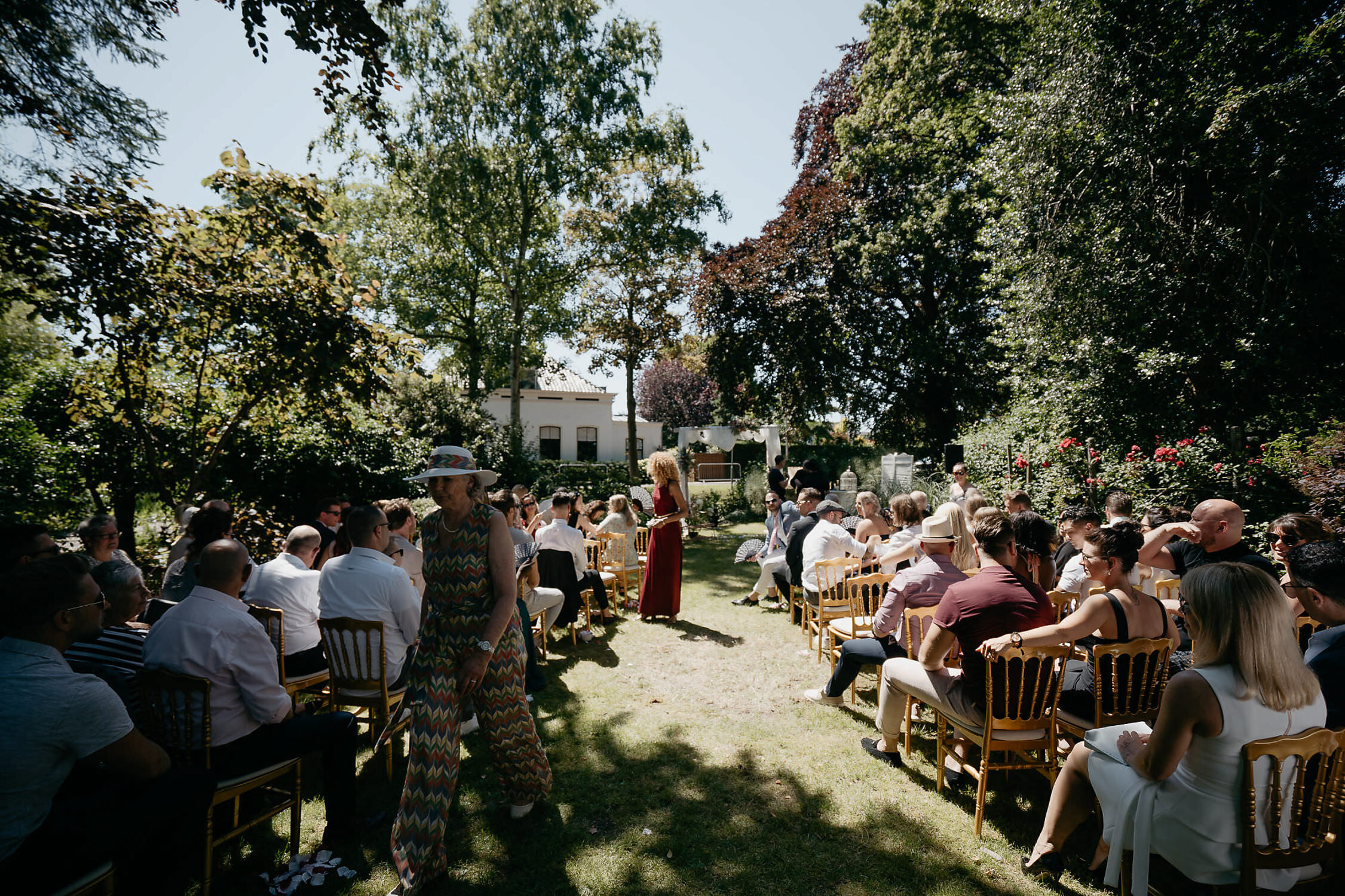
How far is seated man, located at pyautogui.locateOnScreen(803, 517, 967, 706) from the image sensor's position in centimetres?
422

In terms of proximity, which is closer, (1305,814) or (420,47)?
(1305,814)

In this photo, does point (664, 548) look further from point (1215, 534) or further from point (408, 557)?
point (1215, 534)

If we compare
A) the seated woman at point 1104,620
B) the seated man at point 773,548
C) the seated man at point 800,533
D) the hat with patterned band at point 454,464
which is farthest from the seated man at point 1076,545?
the hat with patterned band at point 454,464

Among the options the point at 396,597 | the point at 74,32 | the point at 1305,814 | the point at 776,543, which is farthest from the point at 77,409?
the point at 1305,814

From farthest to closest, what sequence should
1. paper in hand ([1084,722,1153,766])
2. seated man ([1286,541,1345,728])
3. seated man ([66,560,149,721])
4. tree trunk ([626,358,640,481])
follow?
tree trunk ([626,358,640,481]) < seated man ([66,560,149,721]) < paper in hand ([1084,722,1153,766]) < seated man ([1286,541,1345,728])

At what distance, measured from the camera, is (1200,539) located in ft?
13.9

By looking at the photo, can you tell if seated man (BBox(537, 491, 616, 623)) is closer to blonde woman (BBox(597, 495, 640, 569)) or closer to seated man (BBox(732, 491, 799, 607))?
blonde woman (BBox(597, 495, 640, 569))

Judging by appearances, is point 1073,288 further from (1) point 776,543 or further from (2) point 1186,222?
(1) point 776,543

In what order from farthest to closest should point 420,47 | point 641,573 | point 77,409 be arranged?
point 420,47 → point 641,573 → point 77,409

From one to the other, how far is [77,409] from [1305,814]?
969 cm

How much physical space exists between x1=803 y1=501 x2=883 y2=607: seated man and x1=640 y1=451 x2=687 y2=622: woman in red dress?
161 cm

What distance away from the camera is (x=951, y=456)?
13.3 meters

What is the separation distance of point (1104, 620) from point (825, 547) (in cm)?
311

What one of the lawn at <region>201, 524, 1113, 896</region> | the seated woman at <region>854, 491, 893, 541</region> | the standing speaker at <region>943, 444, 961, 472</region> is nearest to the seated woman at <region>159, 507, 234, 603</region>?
the lawn at <region>201, 524, 1113, 896</region>
